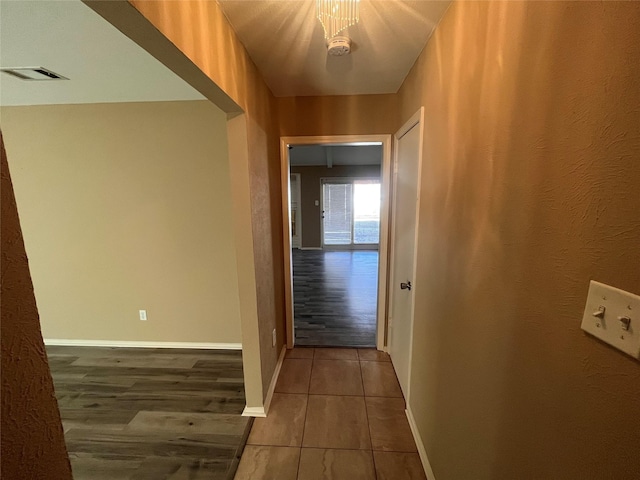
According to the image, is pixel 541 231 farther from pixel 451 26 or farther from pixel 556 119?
pixel 451 26

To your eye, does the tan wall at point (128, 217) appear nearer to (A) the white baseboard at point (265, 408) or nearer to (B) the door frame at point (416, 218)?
(A) the white baseboard at point (265, 408)

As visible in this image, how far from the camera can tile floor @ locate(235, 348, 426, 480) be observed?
4.84ft

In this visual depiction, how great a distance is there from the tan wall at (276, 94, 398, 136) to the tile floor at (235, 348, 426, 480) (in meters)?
2.10

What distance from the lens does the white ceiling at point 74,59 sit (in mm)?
1220

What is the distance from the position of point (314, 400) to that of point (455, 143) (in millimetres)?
1943

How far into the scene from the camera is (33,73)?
1752mm

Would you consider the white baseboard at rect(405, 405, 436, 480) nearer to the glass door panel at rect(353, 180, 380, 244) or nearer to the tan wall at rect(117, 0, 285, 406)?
the tan wall at rect(117, 0, 285, 406)

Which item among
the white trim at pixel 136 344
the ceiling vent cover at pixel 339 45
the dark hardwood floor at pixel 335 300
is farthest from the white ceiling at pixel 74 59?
the dark hardwood floor at pixel 335 300

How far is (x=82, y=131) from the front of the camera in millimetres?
2291

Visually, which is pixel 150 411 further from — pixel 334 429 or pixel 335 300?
pixel 335 300

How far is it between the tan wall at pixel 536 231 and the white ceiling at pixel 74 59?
172 cm

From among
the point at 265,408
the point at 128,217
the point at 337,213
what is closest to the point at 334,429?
the point at 265,408

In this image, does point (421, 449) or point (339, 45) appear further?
point (421, 449)

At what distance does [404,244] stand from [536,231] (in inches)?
52.5
